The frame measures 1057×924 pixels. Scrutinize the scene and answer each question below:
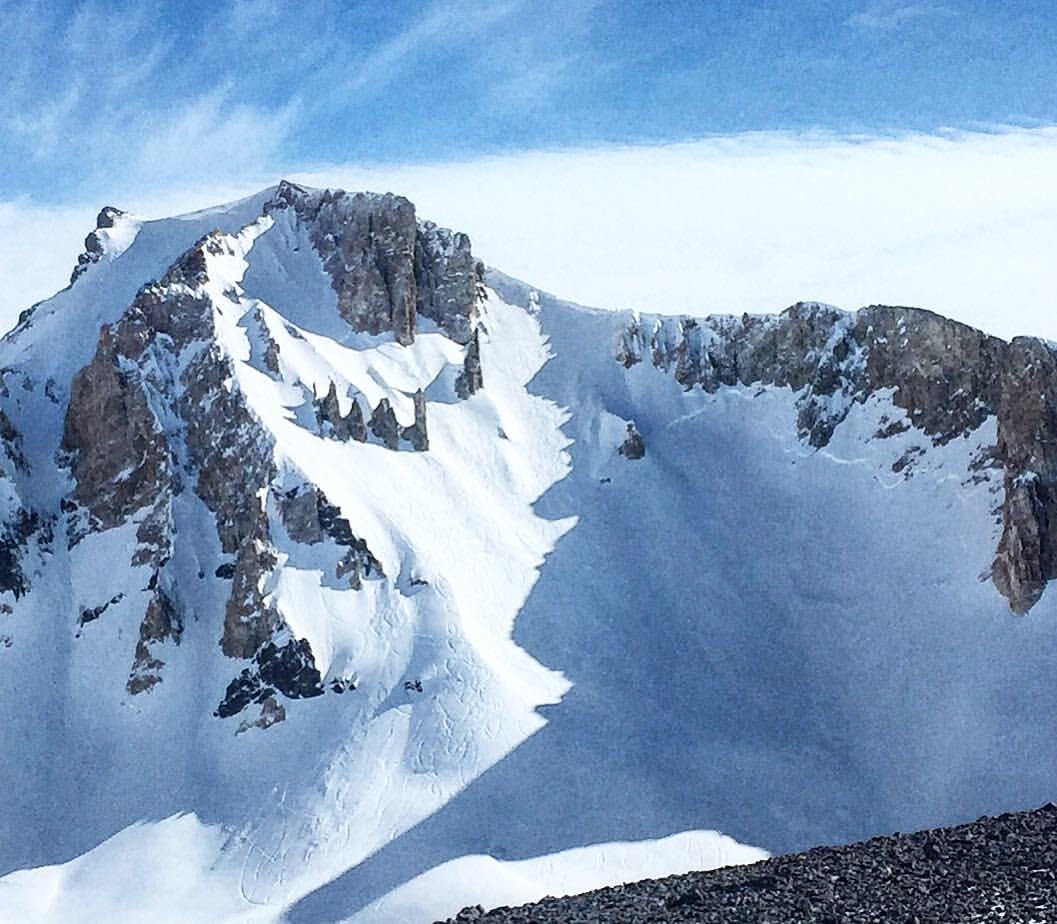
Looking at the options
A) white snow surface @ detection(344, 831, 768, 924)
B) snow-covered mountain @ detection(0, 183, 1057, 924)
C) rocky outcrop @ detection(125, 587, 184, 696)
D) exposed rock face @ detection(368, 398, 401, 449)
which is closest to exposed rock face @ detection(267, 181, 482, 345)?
snow-covered mountain @ detection(0, 183, 1057, 924)

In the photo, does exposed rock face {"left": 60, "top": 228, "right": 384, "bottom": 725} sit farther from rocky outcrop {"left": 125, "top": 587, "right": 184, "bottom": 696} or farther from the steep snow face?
the steep snow face

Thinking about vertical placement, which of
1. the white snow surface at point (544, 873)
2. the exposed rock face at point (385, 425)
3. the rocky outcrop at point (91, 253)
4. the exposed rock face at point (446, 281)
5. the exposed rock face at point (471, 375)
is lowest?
the white snow surface at point (544, 873)

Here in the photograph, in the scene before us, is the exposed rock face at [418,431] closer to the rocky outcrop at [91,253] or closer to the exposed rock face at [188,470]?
the exposed rock face at [188,470]

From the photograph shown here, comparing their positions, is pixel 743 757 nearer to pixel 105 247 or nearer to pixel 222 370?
pixel 222 370

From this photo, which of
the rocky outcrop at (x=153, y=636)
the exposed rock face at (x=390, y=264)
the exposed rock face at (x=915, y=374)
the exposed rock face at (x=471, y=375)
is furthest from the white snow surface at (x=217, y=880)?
the exposed rock face at (x=390, y=264)

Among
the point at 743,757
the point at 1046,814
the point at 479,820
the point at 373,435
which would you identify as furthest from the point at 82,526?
the point at 1046,814
